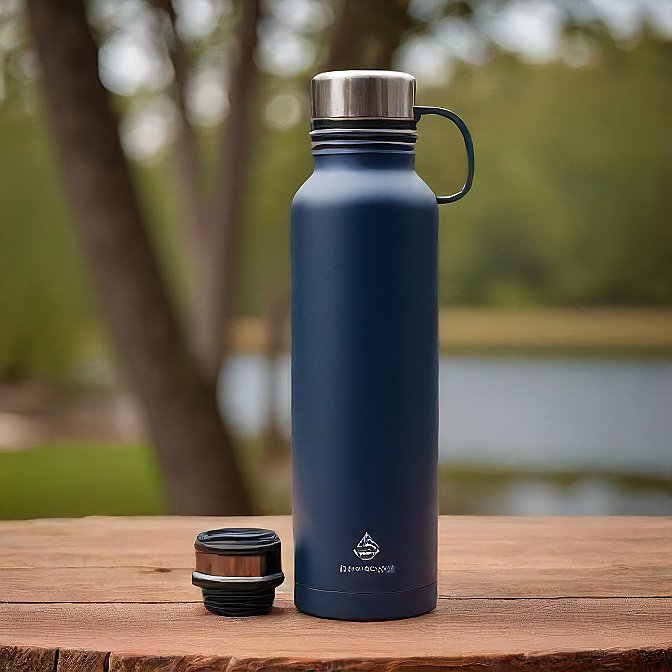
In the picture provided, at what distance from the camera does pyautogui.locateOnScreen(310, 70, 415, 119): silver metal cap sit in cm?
100

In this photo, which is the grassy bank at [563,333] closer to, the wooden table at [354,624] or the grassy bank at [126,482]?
the grassy bank at [126,482]

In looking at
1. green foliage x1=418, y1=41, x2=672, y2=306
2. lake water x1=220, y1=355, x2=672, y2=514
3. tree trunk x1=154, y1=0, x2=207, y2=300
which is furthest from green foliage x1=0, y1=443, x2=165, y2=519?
green foliage x1=418, y1=41, x2=672, y2=306

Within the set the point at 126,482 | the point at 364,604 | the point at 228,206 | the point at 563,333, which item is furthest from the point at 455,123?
the point at 126,482

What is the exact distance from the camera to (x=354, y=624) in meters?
1.02

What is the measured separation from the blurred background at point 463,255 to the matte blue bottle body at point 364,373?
2842 mm

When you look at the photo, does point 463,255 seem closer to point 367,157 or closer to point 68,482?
point 68,482

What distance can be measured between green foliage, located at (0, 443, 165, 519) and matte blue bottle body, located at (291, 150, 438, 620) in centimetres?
347

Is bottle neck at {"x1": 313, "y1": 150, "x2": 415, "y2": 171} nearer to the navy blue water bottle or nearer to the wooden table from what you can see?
the navy blue water bottle

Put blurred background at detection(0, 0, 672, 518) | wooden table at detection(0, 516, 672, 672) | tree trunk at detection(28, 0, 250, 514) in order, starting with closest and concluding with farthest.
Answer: wooden table at detection(0, 516, 672, 672), tree trunk at detection(28, 0, 250, 514), blurred background at detection(0, 0, 672, 518)

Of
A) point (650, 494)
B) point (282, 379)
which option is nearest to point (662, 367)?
point (650, 494)

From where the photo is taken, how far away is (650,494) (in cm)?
427

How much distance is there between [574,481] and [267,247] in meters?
1.38

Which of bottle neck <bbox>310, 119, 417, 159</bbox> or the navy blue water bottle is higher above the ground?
bottle neck <bbox>310, 119, 417, 159</bbox>

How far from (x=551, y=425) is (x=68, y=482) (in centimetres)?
180
